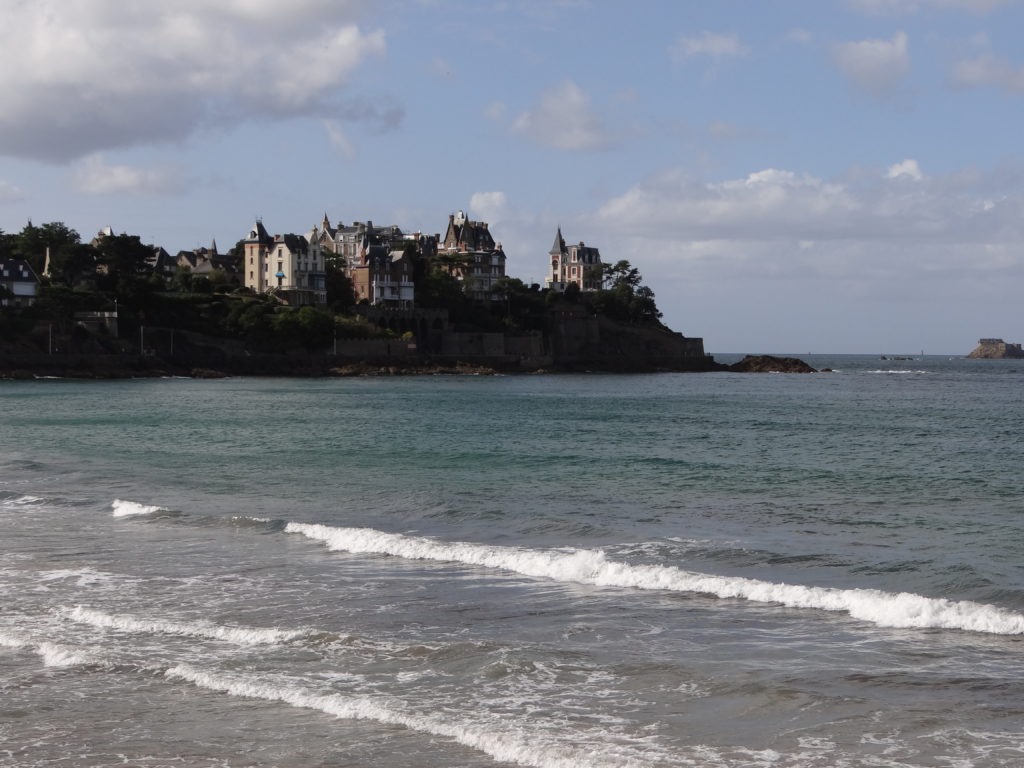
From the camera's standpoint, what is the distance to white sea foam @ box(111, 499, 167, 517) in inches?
880

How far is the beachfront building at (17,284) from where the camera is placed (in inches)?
4033

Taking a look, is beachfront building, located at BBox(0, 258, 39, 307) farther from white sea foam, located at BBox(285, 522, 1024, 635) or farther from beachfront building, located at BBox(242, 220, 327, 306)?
white sea foam, located at BBox(285, 522, 1024, 635)

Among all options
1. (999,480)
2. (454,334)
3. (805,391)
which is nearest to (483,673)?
(999,480)

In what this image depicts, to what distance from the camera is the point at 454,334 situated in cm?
12800

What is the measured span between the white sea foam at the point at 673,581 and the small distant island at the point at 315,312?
87332 mm

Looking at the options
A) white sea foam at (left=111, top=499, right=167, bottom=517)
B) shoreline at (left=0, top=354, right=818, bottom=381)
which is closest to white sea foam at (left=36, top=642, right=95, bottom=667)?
white sea foam at (left=111, top=499, right=167, bottom=517)

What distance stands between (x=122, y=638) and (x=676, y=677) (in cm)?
643

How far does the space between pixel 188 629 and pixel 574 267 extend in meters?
153

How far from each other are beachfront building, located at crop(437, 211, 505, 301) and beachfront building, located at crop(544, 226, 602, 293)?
41.2ft

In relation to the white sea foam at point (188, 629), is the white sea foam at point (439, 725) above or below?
below

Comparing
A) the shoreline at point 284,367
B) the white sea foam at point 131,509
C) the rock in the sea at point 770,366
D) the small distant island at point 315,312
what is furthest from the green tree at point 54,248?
the white sea foam at point 131,509

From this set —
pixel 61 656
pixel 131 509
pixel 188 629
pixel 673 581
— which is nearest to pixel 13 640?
pixel 61 656

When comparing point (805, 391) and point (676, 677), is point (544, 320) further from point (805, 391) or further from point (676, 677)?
point (676, 677)

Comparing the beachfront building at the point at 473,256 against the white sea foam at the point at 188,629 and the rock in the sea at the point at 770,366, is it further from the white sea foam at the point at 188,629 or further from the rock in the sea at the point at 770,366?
the white sea foam at the point at 188,629
